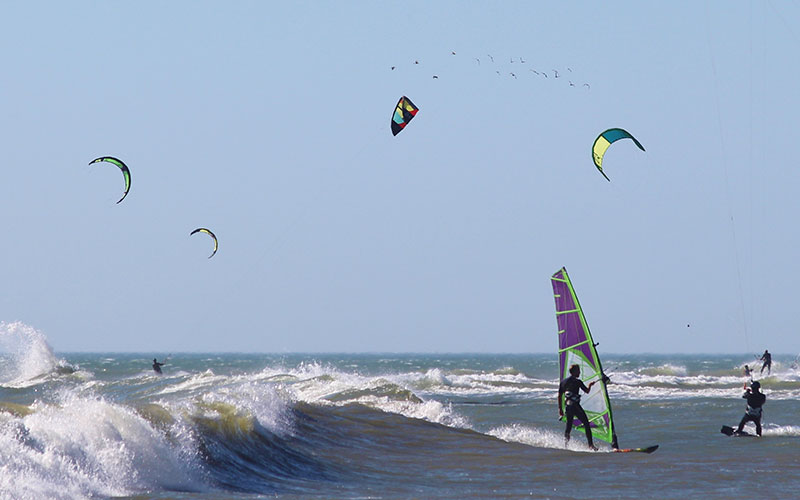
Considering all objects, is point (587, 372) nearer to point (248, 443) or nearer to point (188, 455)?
point (248, 443)

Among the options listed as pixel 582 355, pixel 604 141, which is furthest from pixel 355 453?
pixel 604 141

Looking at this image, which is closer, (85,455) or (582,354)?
(85,455)

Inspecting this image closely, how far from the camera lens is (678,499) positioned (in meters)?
8.15

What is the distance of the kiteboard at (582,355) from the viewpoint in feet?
39.9

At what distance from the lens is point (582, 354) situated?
12438 millimetres

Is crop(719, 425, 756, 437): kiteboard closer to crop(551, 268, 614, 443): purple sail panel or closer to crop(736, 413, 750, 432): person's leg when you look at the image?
crop(736, 413, 750, 432): person's leg

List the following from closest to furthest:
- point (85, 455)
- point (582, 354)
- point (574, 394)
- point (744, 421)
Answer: point (85, 455), point (574, 394), point (582, 354), point (744, 421)

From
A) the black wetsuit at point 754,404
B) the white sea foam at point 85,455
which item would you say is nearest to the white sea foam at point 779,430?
the black wetsuit at point 754,404

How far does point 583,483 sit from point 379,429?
17.3 feet

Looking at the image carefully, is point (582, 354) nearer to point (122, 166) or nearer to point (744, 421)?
point (744, 421)

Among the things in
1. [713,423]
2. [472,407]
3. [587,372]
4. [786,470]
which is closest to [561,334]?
[587,372]

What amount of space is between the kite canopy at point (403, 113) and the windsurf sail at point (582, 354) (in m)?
5.16

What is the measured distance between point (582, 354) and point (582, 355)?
0.02 metres

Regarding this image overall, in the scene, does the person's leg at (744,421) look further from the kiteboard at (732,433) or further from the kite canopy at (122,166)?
the kite canopy at (122,166)
